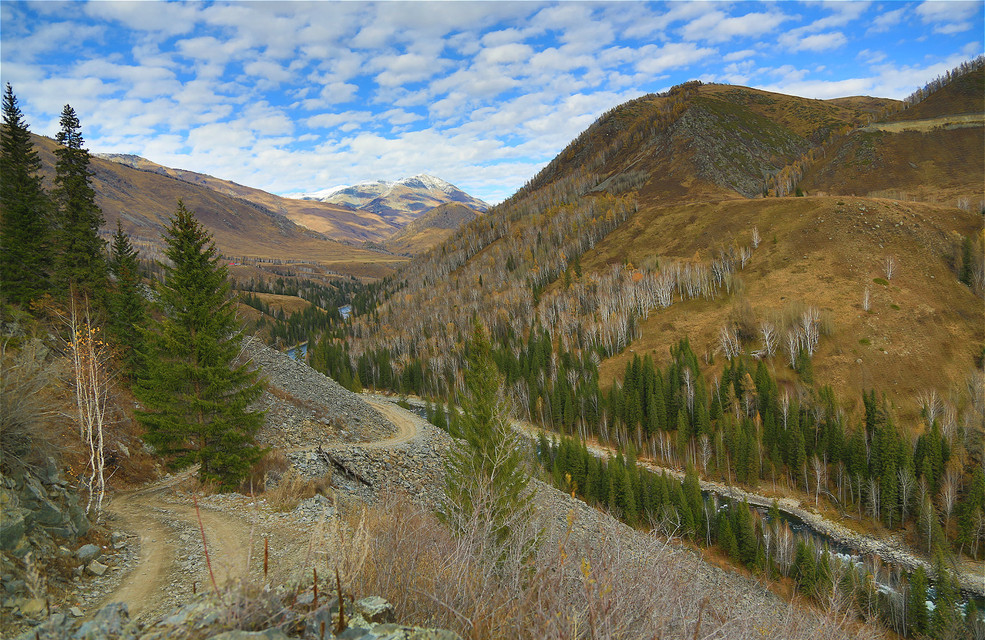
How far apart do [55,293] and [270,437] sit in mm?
18541

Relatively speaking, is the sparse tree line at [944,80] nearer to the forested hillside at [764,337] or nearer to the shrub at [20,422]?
the forested hillside at [764,337]

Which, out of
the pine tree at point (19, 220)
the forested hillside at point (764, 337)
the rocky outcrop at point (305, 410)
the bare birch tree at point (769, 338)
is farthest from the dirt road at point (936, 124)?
the pine tree at point (19, 220)

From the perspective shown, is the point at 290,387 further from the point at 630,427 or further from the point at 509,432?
the point at 630,427

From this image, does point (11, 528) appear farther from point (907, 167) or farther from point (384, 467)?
point (907, 167)

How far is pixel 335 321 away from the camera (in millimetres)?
170125

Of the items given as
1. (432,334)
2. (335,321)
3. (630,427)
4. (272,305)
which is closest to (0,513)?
(630,427)

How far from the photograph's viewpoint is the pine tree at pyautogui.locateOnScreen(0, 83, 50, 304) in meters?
30.2

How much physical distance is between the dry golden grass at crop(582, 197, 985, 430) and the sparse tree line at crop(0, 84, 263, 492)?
75.5 meters

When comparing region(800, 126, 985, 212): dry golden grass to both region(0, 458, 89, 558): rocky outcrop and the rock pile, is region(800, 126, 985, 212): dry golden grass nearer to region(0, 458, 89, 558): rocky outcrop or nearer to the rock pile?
the rock pile

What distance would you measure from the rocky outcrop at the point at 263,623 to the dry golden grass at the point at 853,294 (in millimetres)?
80693

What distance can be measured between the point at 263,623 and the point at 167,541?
34.4ft

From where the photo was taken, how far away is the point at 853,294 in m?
78.9

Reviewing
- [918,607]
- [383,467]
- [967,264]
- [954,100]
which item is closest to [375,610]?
[383,467]

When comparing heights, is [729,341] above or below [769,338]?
below
